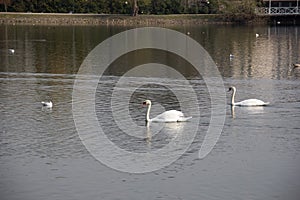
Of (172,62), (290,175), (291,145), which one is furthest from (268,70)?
(290,175)

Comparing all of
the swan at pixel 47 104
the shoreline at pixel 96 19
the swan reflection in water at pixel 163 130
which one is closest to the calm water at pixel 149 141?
the swan reflection in water at pixel 163 130

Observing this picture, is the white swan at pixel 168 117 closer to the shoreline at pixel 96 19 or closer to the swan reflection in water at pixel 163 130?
the swan reflection in water at pixel 163 130

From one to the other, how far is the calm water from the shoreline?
1723 inches

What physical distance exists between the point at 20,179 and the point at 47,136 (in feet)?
13.1

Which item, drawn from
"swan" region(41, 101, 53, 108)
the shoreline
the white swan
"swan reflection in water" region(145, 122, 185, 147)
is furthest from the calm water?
the shoreline

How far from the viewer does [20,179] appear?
15.6 m

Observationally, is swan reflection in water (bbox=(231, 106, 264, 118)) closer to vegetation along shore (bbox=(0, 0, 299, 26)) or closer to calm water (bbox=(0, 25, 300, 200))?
calm water (bbox=(0, 25, 300, 200))

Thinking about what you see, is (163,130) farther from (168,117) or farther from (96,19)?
(96,19)

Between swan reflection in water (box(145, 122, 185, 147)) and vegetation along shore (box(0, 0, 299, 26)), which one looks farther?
vegetation along shore (box(0, 0, 299, 26))

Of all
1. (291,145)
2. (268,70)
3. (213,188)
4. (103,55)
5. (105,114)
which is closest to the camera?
(213,188)

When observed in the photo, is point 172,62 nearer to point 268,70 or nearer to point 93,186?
point 268,70

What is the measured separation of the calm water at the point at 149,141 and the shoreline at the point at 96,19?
43.8 m

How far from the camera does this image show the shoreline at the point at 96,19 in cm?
8056

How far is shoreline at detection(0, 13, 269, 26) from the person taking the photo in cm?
8056
